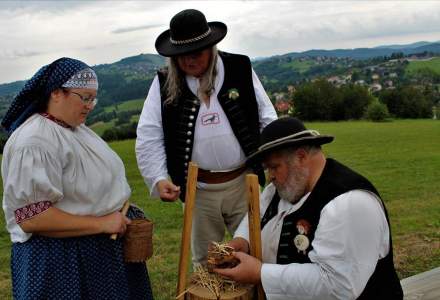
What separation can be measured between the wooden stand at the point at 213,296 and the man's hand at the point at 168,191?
2.59 feet

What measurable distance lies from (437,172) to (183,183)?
32.1ft

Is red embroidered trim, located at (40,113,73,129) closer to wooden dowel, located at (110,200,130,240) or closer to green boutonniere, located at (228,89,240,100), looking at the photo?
wooden dowel, located at (110,200,130,240)

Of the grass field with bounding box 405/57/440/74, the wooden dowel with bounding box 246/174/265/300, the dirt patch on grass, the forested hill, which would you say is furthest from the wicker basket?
the grass field with bounding box 405/57/440/74

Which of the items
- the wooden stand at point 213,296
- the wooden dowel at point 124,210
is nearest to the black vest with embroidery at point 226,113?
the wooden dowel at point 124,210

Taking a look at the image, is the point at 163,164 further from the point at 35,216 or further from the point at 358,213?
the point at 358,213

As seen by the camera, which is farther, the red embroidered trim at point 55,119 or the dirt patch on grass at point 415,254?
the dirt patch on grass at point 415,254

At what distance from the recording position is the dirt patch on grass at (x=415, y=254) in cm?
506

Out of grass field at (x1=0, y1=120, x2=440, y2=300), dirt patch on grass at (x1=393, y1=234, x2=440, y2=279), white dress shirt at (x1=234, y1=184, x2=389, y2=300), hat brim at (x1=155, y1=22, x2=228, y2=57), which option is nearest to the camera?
white dress shirt at (x1=234, y1=184, x2=389, y2=300)

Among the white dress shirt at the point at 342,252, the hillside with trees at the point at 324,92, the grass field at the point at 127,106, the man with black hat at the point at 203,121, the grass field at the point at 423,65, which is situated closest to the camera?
the white dress shirt at the point at 342,252

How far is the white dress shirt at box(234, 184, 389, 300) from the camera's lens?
2.33m

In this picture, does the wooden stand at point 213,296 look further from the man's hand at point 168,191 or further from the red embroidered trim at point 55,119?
the red embroidered trim at point 55,119

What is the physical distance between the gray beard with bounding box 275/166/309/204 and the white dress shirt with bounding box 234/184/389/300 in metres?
0.17

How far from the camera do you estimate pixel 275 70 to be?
125 meters

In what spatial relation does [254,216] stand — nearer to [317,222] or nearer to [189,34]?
[317,222]
